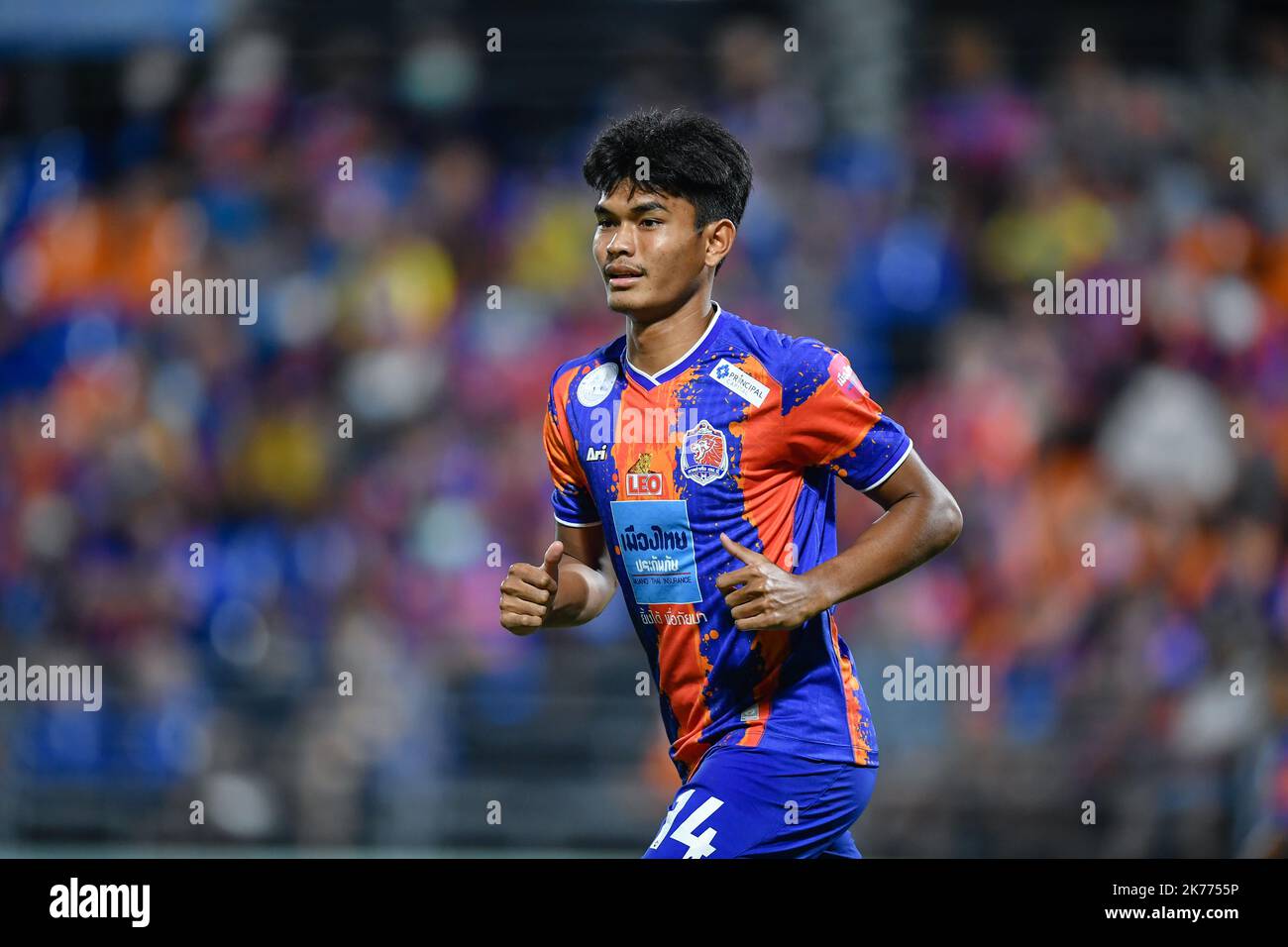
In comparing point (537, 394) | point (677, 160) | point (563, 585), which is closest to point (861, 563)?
point (563, 585)

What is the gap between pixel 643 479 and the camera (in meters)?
4.10

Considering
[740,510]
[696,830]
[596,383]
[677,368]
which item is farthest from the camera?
[596,383]

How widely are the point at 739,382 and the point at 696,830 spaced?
44.5 inches

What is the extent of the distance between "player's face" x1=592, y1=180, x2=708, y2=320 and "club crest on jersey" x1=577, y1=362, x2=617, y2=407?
197mm

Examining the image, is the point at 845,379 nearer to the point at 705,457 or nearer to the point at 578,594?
the point at 705,457

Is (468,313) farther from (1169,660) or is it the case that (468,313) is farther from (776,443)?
(776,443)

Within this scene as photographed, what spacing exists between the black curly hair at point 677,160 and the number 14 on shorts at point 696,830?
149 cm

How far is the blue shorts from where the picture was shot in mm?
3811

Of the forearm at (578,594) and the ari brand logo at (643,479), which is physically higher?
the ari brand logo at (643,479)

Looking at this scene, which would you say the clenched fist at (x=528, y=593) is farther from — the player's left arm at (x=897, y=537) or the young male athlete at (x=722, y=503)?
the player's left arm at (x=897, y=537)

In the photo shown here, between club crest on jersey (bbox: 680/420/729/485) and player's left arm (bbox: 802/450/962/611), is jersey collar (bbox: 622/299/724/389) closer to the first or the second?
club crest on jersey (bbox: 680/420/729/485)

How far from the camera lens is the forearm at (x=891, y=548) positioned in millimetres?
3826

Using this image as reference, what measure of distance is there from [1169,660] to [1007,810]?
108cm

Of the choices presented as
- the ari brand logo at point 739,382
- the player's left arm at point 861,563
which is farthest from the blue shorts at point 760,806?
the ari brand logo at point 739,382
